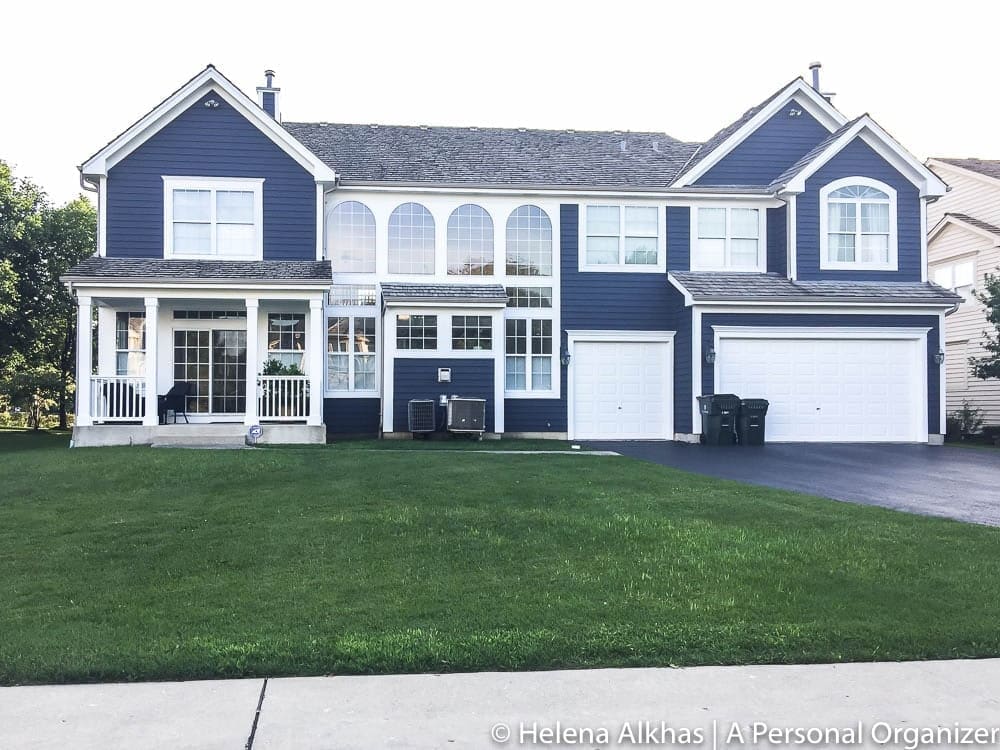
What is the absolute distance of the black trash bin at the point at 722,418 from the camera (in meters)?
17.2

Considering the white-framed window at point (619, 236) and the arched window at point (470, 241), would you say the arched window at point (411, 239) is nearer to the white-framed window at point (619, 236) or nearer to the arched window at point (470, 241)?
the arched window at point (470, 241)

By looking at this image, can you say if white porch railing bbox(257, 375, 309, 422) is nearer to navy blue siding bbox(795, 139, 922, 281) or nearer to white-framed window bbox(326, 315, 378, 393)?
white-framed window bbox(326, 315, 378, 393)

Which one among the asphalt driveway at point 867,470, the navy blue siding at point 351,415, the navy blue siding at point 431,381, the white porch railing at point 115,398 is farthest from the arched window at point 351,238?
the asphalt driveway at point 867,470

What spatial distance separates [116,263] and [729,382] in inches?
528

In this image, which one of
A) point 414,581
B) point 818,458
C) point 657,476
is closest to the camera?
point 414,581

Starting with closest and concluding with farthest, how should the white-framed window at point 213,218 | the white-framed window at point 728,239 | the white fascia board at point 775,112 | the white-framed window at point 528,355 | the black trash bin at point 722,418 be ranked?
the black trash bin at point 722,418
the white-framed window at point 213,218
the white-framed window at point 528,355
the white fascia board at point 775,112
the white-framed window at point 728,239

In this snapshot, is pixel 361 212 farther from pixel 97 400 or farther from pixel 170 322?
pixel 97 400

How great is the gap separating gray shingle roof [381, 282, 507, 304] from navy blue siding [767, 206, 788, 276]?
6625mm

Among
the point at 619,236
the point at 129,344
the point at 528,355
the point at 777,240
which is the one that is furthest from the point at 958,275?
the point at 129,344

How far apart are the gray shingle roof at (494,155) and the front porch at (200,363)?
12.5 ft

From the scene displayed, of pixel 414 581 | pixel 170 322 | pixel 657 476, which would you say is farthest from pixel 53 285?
pixel 414 581

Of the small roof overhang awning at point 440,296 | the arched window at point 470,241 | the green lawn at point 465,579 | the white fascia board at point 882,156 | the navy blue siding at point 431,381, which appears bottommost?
the green lawn at point 465,579

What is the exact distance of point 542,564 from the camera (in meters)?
6.46

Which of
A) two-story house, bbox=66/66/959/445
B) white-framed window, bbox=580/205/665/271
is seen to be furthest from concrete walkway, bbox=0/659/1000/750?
white-framed window, bbox=580/205/665/271
